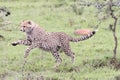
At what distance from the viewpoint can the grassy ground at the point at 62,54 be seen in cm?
974

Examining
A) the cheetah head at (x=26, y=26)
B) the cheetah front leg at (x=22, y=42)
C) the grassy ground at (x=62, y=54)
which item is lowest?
the grassy ground at (x=62, y=54)

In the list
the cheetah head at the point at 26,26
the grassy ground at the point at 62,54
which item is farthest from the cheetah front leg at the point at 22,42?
the grassy ground at the point at 62,54

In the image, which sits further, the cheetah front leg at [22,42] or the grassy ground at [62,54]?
the cheetah front leg at [22,42]

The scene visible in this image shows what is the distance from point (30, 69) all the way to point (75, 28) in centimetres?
470

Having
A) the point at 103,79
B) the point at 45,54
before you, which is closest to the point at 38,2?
the point at 45,54

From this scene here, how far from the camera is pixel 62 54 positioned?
11.6m

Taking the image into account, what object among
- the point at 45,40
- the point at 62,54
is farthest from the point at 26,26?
the point at 62,54

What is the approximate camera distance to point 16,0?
1886cm

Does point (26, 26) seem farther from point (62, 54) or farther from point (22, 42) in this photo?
point (62, 54)

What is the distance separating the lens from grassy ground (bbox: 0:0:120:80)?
974 centimetres

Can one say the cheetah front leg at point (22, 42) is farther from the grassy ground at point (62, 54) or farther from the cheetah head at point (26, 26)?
the grassy ground at point (62, 54)

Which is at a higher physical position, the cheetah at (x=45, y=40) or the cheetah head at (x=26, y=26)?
the cheetah head at (x=26, y=26)

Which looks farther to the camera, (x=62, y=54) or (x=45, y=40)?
(x=62, y=54)

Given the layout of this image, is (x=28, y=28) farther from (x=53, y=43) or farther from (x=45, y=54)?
(x=45, y=54)
